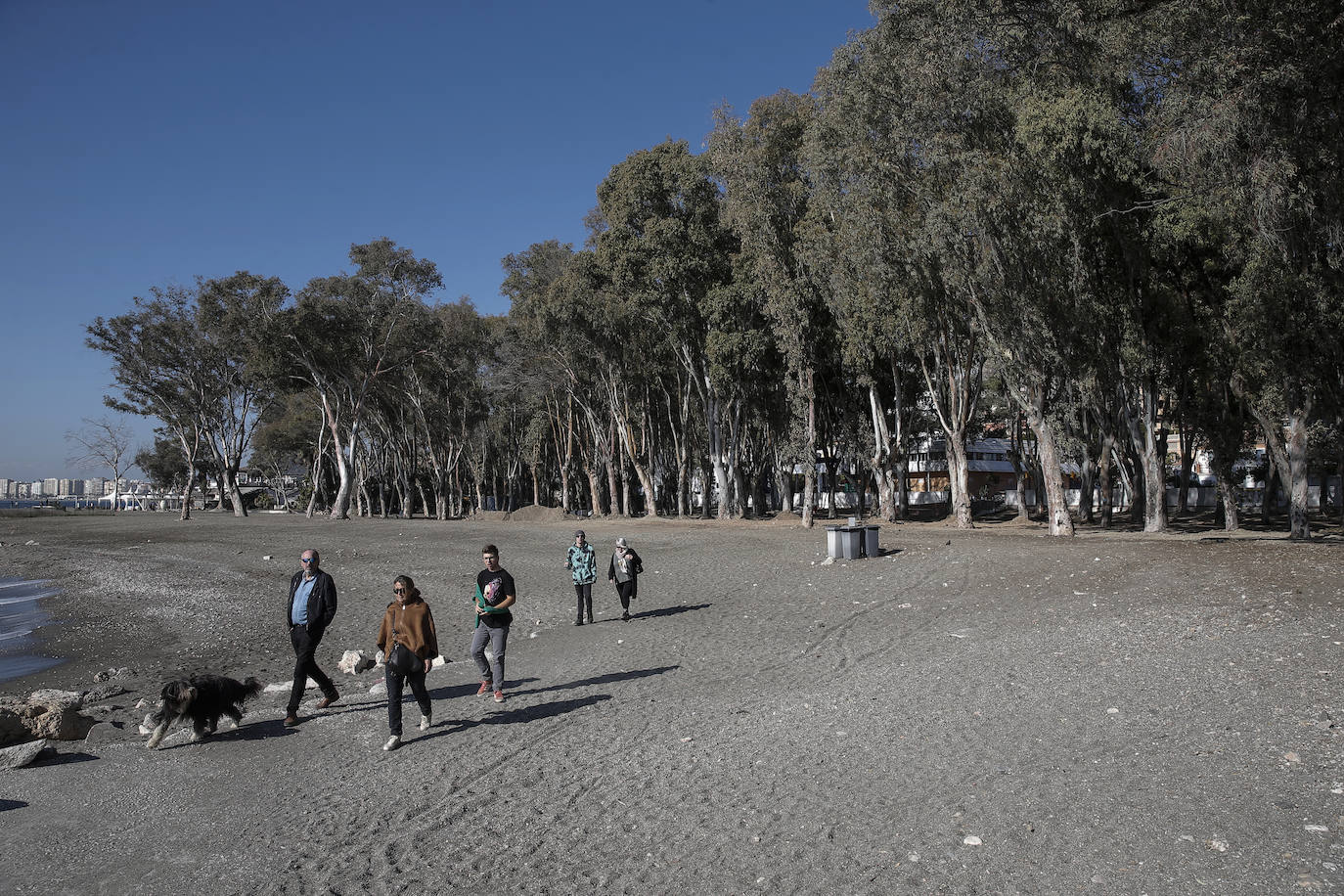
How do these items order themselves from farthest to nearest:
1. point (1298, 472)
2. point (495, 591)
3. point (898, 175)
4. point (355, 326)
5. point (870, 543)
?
point (355, 326)
point (1298, 472)
point (898, 175)
point (870, 543)
point (495, 591)

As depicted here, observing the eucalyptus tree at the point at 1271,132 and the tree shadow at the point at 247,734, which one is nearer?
the tree shadow at the point at 247,734

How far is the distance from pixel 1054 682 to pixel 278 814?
7.33 meters

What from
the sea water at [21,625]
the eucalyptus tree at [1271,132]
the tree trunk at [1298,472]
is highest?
the eucalyptus tree at [1271,132]

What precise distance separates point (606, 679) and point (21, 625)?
14.7 m

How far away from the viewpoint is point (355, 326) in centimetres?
4856

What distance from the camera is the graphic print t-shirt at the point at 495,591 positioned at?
9.07 meters

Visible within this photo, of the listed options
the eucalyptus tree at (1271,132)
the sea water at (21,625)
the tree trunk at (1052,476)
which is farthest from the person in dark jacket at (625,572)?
the tree trunk at (1052,476)

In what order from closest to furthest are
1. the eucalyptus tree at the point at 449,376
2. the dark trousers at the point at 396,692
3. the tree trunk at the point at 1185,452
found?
the dark trousers at the point at 396,692 < the tree trunk at the point at 1185,452 < the eucalyptus tree at the point at 449,376

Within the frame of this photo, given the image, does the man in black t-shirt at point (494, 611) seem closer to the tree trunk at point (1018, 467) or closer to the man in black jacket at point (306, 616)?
the man in black jacket at point (306, 616)

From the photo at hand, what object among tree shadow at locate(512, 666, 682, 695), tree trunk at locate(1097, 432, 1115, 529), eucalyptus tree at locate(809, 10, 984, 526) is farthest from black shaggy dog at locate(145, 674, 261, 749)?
tree trunk at locate(1097, 432, 1115, 529)

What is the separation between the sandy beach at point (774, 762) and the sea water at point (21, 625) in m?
0.67

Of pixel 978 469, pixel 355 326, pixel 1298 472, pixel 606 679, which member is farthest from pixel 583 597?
pixel 978 469

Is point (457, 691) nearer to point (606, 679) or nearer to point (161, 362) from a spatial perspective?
point (606, 679)

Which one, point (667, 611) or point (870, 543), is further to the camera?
point (870, 543)
